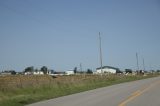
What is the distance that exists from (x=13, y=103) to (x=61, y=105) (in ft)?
13.5

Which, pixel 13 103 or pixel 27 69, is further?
pixel 27 69

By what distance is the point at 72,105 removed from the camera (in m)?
15.7

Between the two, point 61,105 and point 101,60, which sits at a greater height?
point 101,60

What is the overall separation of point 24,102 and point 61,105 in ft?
14.9

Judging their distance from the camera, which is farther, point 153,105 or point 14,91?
point 14,91

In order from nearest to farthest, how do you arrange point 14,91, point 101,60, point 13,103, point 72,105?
point 72,105
point 13,103
point 14,91
point 101,60

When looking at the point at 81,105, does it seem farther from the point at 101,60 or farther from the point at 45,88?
the point at 101,60

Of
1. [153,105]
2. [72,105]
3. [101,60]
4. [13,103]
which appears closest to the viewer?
[153,105]

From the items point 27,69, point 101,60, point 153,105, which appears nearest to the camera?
point 153,105

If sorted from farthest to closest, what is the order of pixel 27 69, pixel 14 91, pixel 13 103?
pixel 27 69 < pixel 14 91 < pixel 13 103

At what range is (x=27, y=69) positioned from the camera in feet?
587

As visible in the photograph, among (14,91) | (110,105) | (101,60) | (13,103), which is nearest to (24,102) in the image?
(13,103)

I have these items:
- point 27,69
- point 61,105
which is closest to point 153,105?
point 61,105

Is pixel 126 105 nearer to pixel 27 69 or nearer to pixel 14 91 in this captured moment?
pixel 14 91
